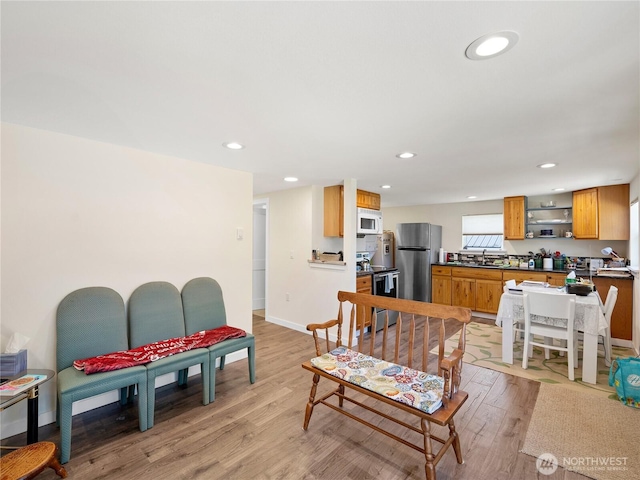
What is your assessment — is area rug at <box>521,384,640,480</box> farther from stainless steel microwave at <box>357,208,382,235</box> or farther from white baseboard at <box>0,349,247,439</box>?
white baseboard at <box>0,349,247,439</box>

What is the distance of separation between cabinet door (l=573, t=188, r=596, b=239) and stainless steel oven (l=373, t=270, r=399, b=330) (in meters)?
3.07

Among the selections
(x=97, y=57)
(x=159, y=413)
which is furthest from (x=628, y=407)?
(x=97, y=57)

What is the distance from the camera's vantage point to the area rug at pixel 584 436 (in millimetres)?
1831

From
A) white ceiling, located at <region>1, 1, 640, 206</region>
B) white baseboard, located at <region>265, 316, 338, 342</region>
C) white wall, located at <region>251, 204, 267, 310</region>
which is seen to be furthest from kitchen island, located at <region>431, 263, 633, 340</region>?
white wall, located at <region>251, 204, 267, 310</region>

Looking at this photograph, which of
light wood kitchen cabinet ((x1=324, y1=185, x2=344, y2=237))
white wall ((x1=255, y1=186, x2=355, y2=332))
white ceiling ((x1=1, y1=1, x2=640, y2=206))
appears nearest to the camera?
white ceiling ((x1=1, y1=1, x2=640, y2=206))

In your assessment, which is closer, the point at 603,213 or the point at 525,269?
the point at 603,213

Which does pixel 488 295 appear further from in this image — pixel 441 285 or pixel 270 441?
pixel 270 441

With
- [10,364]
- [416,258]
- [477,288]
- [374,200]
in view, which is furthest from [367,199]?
[10,364]

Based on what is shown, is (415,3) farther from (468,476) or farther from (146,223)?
(146,223)

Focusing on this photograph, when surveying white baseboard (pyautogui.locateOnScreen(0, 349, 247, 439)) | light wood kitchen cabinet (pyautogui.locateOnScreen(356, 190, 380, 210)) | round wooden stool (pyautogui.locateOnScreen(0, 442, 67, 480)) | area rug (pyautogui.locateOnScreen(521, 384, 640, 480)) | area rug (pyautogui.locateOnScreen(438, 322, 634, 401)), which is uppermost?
light wood kitchen cabinet (pyautogui.locateOnScreen(356, 190, 380, 210))

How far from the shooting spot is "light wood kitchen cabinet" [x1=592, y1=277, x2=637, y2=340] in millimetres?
3900

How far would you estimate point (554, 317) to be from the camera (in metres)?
3.10

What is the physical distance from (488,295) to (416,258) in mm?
1448

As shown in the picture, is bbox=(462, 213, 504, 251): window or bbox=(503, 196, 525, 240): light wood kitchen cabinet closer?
bbox=(503, 196, 525, 240): light wood kitchen cabinet
